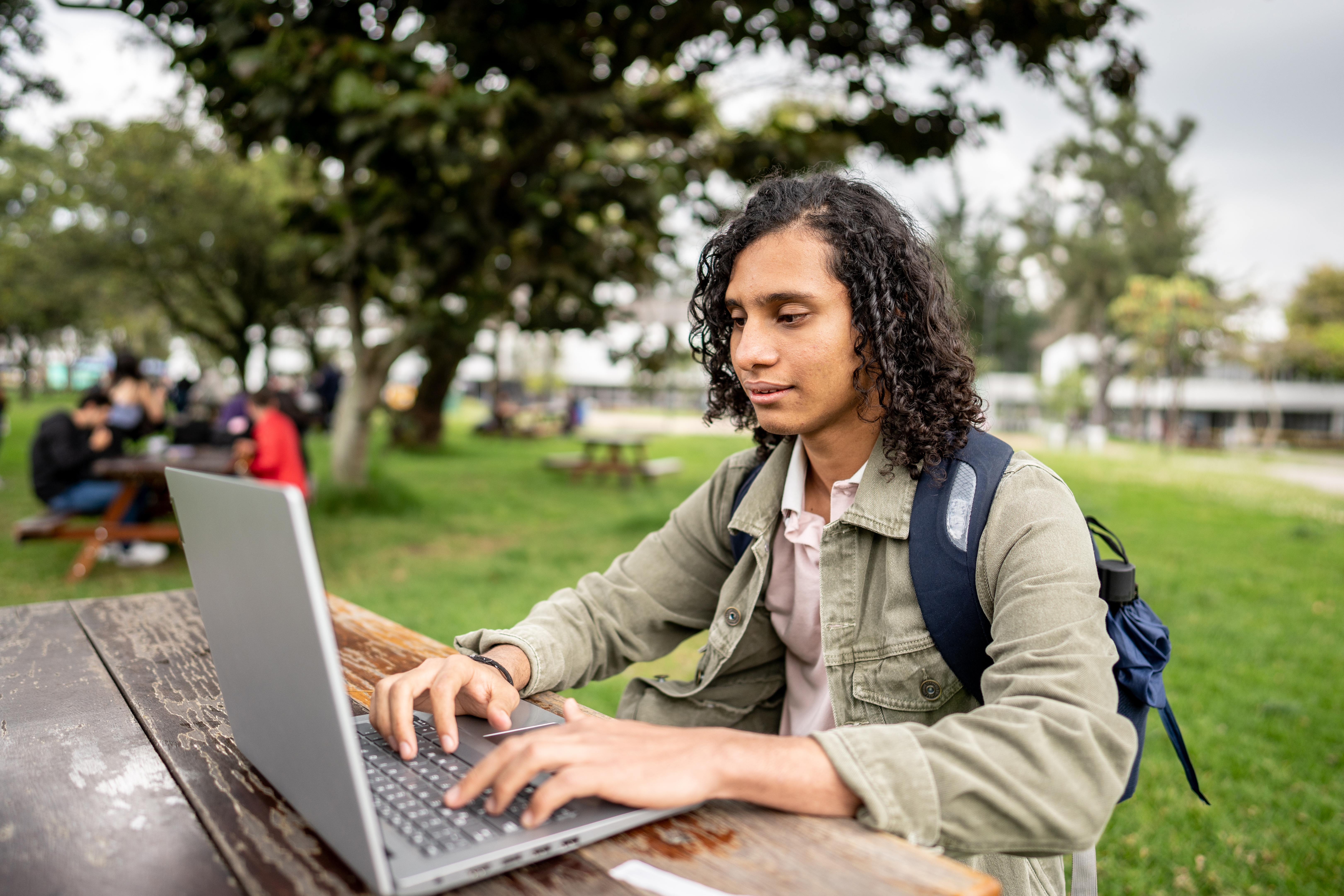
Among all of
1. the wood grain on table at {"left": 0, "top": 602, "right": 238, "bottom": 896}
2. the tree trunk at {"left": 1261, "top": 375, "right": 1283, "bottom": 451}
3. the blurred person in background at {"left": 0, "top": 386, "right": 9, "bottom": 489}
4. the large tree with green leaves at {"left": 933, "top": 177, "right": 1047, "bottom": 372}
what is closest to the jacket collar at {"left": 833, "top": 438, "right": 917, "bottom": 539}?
the wood grain on table at {"left": 0, "top": 602, "right": 238, "bottom": 896}

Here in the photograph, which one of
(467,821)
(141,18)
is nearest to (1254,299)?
(141,18)

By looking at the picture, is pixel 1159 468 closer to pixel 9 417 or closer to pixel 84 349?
pixel 9 417

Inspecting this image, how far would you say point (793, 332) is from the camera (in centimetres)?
157

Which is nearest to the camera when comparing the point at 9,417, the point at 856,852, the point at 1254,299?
the point at 856,852

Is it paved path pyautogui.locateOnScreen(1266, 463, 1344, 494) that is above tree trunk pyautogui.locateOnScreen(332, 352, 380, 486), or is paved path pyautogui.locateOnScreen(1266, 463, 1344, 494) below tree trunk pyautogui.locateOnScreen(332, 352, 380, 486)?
below

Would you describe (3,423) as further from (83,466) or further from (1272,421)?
(1272,421)

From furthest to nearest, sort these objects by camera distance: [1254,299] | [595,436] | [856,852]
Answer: [1254,299]
[595,436]
[856,852]

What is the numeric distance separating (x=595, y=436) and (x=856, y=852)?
13.5 metres

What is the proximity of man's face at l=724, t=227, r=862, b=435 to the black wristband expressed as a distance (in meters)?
0.63

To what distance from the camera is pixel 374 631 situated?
6.47ft

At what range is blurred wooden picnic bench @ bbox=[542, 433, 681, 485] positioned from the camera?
509 inches

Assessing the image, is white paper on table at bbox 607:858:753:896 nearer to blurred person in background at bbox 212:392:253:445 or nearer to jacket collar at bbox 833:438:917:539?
jacket collar at bbox 833:438:917:539

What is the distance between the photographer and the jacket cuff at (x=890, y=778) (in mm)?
1018

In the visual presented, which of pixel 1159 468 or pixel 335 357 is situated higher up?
pixel 335 357
